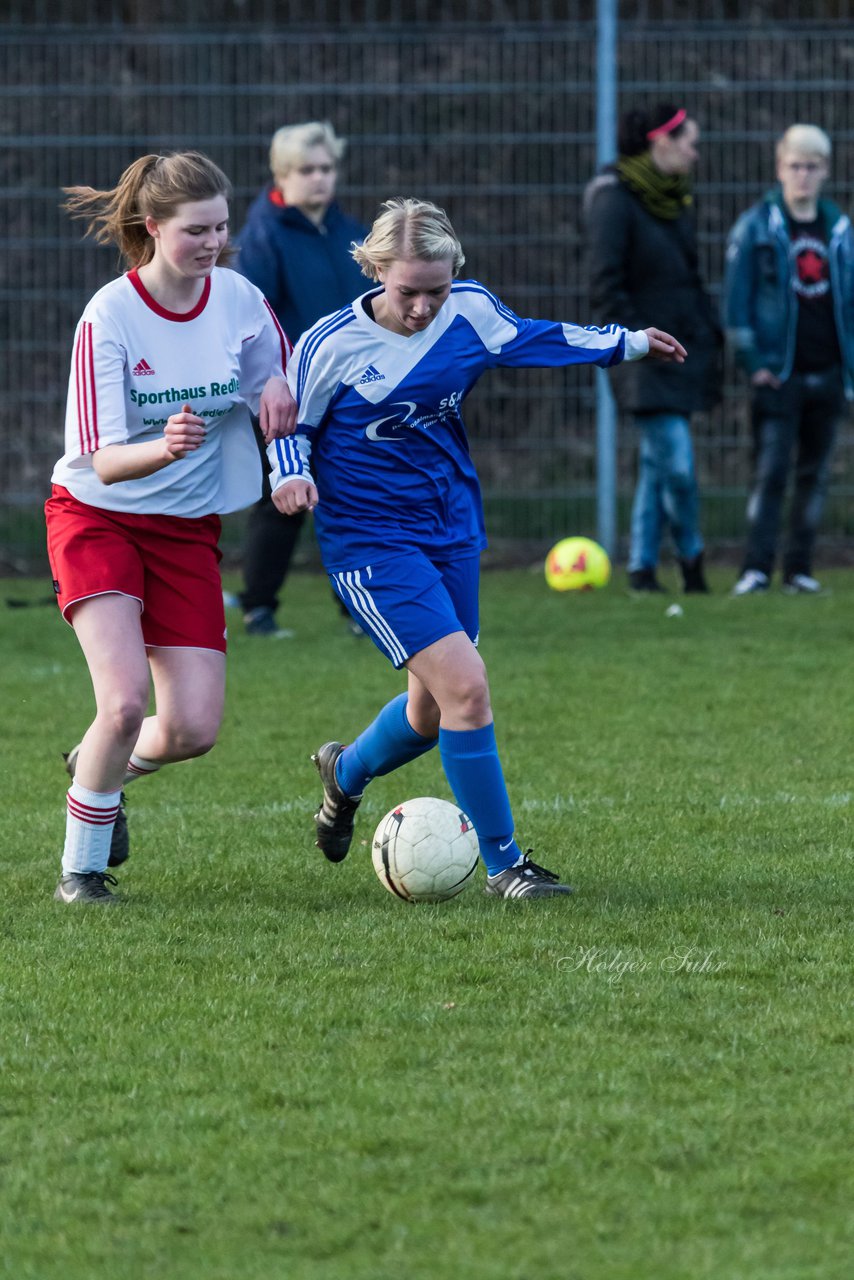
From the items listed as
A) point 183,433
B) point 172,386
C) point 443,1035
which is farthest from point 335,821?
point 443,1035

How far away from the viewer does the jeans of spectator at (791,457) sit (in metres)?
10.9

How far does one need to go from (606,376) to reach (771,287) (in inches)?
69.7

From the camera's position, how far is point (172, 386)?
478 centimetres

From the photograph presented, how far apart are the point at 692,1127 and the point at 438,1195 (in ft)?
1.57

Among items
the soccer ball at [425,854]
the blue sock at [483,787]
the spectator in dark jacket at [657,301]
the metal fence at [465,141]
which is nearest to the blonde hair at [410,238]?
the blue sock at [483,787]

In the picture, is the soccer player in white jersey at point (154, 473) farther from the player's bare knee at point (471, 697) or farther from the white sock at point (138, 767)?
the player's bare knee at point (471, 697)

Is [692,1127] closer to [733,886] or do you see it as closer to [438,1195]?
[438,1195]

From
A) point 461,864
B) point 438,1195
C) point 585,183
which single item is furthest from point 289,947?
point 585,183

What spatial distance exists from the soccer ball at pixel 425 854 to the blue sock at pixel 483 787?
0.04 metres

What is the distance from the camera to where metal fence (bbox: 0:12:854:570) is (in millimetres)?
12414

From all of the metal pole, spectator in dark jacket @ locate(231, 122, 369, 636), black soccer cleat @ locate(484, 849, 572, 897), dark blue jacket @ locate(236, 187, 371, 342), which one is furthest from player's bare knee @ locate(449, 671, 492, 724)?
the metal pole

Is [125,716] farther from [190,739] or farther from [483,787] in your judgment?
[483,787]

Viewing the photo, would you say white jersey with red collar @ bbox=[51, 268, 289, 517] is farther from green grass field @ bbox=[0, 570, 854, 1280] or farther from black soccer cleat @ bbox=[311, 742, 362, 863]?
green grass field @ bbox=[0, 570, 854, 1280]

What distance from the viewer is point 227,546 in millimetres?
13477
